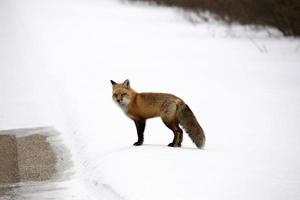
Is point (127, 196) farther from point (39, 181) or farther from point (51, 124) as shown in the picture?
point (51, 124)

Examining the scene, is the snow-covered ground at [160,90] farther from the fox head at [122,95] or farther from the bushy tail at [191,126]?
the fox head at [122,95]

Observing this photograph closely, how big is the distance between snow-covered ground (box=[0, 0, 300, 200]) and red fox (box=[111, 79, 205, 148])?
287 mm

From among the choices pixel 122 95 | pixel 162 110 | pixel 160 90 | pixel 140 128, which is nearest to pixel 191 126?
pixel 162 110

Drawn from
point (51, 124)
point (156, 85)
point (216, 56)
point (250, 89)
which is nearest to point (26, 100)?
point (51, 124)

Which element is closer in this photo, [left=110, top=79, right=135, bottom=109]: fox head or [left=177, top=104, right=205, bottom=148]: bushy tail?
[left=177, top=104, right=205, bottom=148]: bushy tail

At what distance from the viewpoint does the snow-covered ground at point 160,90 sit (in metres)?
6.86

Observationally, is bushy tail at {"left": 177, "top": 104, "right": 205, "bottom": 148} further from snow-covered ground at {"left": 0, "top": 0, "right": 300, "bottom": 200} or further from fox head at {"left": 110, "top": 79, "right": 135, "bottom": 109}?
fox head at {"left": 110, "top": 79, "right": 135, "bottom": 109}

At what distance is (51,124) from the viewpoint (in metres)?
11.3

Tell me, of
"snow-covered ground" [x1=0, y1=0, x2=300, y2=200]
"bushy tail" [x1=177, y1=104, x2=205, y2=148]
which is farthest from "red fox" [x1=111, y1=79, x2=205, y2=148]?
"snow-covered ground" [x1=0, y1=0, x2=300, y2=200]

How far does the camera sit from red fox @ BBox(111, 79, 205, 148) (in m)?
8.02

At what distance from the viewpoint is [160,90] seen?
14461 millimetres

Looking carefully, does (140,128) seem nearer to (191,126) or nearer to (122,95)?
(122,95)

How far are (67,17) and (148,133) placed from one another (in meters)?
25.4

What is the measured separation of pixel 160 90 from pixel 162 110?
21.0 feet
